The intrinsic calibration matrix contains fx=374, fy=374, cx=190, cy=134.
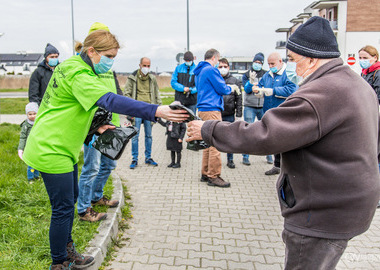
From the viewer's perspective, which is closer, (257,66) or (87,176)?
(87,176)

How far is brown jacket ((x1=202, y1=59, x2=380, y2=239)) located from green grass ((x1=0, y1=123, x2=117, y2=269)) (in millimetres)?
2320

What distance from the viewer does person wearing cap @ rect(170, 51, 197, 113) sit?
7.93 m

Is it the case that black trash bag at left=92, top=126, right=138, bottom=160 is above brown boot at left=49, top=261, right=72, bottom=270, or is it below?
above

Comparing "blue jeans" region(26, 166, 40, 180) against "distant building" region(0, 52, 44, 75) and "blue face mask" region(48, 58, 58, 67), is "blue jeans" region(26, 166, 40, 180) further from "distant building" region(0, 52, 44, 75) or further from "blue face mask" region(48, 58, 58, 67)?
"distant building" region(0, 52, 44, 75)

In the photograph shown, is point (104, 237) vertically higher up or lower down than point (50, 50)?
lower down

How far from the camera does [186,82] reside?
801 centimetres

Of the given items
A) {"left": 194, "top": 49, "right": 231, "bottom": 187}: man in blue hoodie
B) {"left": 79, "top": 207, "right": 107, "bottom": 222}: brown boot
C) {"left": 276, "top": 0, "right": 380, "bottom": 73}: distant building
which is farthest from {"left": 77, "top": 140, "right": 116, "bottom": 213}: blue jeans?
{"left": 276, "top": 0, "right": 380, "bottom": 73}: distant building

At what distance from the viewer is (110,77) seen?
13.6 ft

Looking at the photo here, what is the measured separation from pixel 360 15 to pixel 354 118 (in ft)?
Result: 161

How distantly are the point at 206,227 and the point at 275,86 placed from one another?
3.29 m

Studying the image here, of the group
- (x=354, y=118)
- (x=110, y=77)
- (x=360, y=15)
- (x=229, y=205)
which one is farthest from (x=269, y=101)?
(x=360, y=15)

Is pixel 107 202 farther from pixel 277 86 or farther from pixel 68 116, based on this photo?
pixel 277 86

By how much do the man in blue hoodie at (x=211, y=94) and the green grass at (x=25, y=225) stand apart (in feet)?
5.75

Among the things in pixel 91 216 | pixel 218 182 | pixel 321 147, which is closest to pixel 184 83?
pixel 218 182
